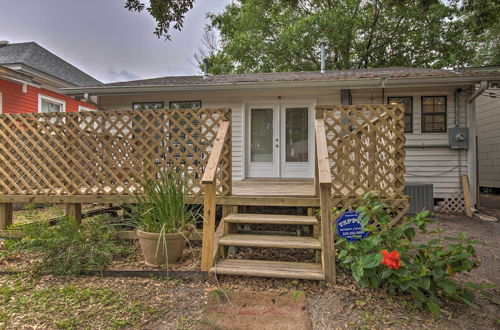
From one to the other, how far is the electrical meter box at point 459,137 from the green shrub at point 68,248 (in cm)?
629

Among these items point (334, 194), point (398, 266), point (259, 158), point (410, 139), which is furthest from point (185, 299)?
→ point (410, 139)

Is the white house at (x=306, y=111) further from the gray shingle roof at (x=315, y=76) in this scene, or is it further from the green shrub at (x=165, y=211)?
the green shrub at (x=165, y=211)

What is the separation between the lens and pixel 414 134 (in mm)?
6305

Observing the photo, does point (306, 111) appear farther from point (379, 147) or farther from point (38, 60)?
point (38, 60)

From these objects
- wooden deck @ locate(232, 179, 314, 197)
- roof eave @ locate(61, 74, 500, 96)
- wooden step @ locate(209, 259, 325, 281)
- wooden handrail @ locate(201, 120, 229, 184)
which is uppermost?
roof eave @ locate(61, 74, 500, 96)

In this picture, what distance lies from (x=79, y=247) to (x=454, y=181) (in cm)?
676

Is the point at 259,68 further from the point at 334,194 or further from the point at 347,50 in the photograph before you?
the point at 334,194

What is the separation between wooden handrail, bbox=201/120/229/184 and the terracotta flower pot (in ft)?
2.11

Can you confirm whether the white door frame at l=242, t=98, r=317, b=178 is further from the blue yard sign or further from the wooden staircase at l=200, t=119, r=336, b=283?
the blue yard sign

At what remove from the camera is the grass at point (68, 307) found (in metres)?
2.01

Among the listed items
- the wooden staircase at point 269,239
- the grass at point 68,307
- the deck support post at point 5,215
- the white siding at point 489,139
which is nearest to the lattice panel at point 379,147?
the wooden staircase at point 269,239

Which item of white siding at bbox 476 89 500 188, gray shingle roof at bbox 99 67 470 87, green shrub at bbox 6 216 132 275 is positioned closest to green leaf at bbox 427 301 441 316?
green shrub at bbox 6 216 132 275

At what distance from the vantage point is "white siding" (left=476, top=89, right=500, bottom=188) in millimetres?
8797

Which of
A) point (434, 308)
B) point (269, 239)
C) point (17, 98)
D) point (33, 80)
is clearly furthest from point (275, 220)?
point (17, 98)
